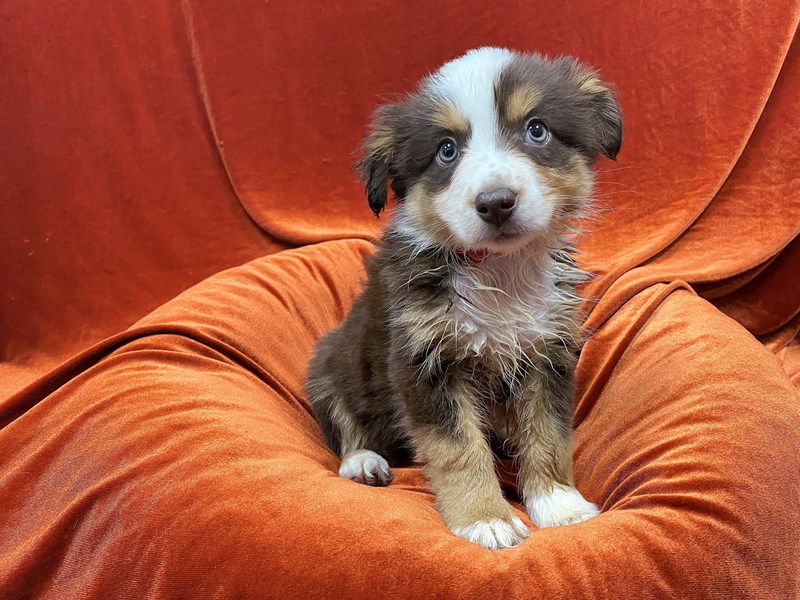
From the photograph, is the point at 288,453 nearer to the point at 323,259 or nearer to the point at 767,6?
the point at 323,259

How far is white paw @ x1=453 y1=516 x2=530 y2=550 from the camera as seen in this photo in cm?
204

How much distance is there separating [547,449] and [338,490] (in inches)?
30.0

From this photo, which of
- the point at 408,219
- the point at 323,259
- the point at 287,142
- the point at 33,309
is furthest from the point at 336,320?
the point at 33,309

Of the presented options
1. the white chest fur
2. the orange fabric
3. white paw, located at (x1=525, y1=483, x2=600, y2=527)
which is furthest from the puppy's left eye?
white paw, located at (x1=525, y1=483, x2=600, y2=527)

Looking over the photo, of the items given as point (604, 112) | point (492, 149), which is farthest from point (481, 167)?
point (604, 112)

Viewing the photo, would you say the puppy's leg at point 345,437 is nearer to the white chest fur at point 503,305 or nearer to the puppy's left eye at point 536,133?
the white chest fur at point 503,305

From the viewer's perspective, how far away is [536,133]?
2311 mm

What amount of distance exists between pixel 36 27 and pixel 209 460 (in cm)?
299

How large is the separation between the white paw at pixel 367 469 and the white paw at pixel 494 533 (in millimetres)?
537

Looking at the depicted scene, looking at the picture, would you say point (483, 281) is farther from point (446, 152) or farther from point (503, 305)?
point (446, 152)

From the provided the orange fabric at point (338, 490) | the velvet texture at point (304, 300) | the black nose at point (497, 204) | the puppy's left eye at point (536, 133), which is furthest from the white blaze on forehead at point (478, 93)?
the orange fabric at point (338, 490)

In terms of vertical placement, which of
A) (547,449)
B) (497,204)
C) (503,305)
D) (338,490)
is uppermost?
(497,204)

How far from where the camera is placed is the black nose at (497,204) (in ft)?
6.73

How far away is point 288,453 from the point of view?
231cm
